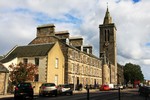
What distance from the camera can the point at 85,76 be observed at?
62438 millimetres

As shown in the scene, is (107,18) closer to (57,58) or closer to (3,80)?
(57,58)

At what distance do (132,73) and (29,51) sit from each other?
3242 inches

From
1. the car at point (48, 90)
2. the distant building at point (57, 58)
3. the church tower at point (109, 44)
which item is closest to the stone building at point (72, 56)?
the distant building at point (57, 58)

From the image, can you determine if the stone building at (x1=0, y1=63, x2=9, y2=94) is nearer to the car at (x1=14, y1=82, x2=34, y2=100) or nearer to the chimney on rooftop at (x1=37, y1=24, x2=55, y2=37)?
the car at (x1=14, y1=82, x2=34, y2=100)

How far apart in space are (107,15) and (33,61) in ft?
205

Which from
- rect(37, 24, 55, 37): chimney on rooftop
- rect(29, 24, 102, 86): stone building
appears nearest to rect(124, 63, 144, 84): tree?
rect(29, 24, 102, 86): stone building

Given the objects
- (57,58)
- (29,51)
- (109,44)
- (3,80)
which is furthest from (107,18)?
(3,80)

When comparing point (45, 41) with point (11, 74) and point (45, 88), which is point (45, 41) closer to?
point (11, 74)

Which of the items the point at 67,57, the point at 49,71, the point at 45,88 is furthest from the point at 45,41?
the point at 45,88

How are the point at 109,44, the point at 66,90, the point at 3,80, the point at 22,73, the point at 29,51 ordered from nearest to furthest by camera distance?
the point at 66,90
the point at 3,80
the point at 22,73
the point at 29,51
the point at 109,44

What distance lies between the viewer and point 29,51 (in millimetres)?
48875

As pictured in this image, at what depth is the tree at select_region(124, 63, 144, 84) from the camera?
119250mm

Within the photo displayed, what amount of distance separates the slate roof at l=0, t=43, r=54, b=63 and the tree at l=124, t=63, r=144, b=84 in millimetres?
79429

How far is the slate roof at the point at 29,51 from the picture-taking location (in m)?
46.9
